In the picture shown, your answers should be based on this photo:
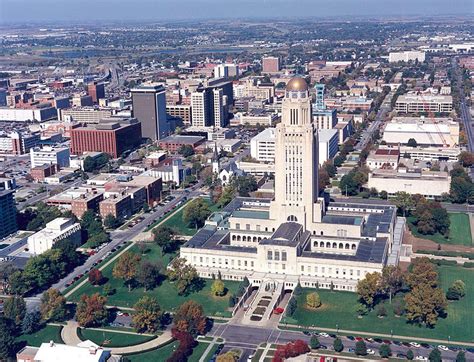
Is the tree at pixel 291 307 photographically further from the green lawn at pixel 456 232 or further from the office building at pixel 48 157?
the office building at pixel 48 157

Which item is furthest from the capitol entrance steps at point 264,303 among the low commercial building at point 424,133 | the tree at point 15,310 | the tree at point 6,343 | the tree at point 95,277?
the low commercial building at point 424,133

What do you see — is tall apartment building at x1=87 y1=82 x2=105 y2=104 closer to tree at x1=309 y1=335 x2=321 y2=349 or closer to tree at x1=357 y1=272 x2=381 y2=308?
tree at x1=357 y1=272 x2=381 y2=308

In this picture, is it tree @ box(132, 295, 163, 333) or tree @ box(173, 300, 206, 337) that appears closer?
tree @ box(173, 300, 206, 337)

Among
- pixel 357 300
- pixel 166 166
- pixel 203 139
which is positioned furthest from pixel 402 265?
pixel 203 139

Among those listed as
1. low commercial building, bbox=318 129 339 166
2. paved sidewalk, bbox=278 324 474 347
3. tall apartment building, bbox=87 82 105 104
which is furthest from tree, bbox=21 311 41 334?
tall apartment building, bbox=87 82 105 104

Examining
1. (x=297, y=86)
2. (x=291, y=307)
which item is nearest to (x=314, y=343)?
(x=291, y=307)

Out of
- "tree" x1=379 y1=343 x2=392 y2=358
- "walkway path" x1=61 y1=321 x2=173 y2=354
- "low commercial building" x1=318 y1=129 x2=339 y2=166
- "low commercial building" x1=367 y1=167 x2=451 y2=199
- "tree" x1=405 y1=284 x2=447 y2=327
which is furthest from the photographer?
"low commercial building" x1=318 y1=129 x2=339 y2=166

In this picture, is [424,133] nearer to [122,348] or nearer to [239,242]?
[239,242]
